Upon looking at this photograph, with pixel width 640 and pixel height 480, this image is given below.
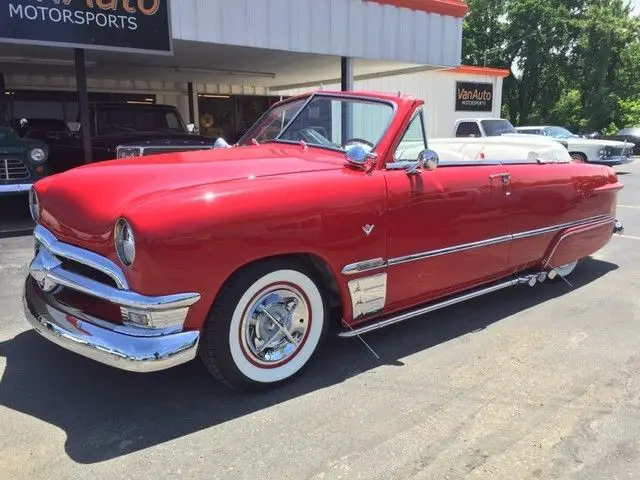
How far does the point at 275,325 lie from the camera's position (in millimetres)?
3189

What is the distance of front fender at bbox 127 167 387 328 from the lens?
270cm

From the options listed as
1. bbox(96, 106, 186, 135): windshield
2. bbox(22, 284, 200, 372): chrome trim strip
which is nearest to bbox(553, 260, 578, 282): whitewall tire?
bbox(22, 284, 200, 372): chrome trim strip

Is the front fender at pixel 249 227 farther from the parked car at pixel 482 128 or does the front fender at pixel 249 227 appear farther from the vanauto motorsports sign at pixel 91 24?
the parked car at pixel 482 128

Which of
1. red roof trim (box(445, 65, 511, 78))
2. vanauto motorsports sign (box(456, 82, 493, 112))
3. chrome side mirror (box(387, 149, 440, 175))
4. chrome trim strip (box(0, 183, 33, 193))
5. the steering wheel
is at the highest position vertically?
red roof trim (box(445, 65, 511, 78))

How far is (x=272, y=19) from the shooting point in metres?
9.58

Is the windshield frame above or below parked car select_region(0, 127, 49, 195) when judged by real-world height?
above

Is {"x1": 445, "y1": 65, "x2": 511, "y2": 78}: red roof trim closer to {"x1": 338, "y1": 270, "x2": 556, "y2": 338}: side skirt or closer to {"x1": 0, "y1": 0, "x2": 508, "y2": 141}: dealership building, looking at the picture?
{"x1": 0, "y1": 0, "x2": 508, "y2": 141}: dealership building

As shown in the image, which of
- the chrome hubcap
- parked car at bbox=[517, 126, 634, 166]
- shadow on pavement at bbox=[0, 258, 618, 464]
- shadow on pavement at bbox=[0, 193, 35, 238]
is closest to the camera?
shadow on pavement at bbox=[0, 258, 618, 464]

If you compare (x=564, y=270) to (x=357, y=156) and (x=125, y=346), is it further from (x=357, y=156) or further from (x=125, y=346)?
(x=125, y=346)

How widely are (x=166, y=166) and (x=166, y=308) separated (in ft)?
3.25

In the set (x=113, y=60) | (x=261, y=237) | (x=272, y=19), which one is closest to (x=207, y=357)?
(x=261, y=237)

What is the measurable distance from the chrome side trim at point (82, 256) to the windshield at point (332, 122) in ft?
5.74

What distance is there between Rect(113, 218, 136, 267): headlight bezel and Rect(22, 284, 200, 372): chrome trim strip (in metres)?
0.37

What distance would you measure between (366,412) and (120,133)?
25.3 ft
